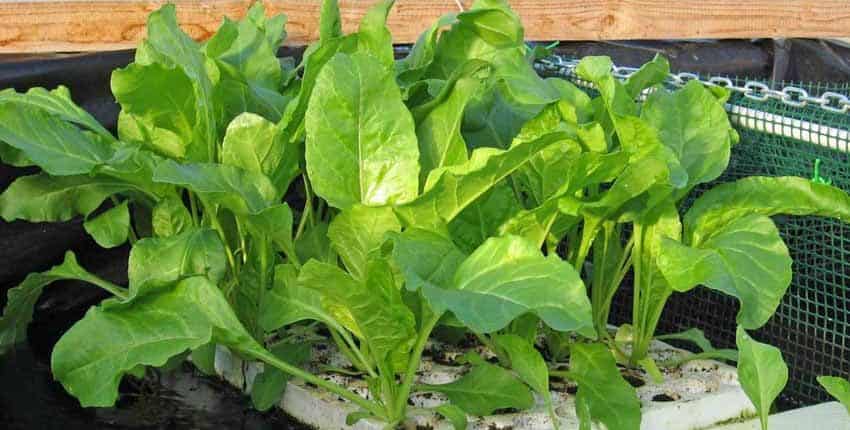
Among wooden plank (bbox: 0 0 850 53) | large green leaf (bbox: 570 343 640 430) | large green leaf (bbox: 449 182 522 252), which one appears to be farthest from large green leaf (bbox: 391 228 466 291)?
wooden plank (bbox: 0 0 850 53)

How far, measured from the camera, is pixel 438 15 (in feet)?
7.06

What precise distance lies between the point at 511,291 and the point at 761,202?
1.31 feet

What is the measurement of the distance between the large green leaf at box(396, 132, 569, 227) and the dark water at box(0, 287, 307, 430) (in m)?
0.32

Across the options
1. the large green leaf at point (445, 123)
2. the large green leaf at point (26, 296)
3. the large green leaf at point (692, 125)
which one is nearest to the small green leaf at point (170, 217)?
the large green leaf at point (26, 296)

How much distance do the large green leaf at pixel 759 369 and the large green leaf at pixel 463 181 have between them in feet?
0.95

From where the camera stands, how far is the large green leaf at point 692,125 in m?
1.38

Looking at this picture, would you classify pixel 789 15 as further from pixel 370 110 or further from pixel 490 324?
pixel 490 324

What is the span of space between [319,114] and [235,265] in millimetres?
354

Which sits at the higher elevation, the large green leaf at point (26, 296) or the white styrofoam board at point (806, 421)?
the large green leaf at point (26, 296)

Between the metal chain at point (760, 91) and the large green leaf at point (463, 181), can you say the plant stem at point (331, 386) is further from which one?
the metal chain at point (760, 91)

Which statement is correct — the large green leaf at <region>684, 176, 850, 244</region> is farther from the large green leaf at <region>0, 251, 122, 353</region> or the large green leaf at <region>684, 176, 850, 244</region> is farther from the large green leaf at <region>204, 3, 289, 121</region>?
the large green leaf at <region>0, 251, 122, 353</region>

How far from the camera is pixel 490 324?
3.37ft

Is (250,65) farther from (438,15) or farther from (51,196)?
→ (438,15)

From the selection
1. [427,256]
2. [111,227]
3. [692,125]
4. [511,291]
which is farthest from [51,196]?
[692,125]
